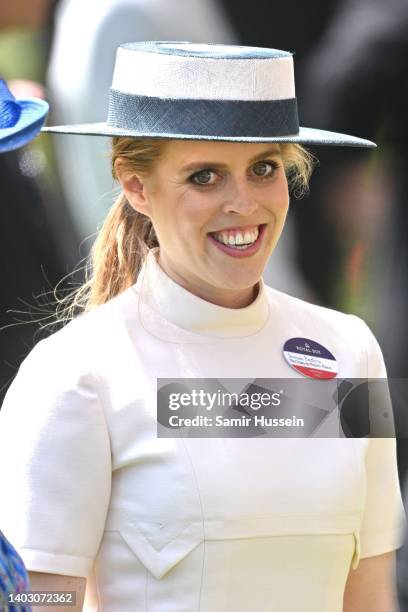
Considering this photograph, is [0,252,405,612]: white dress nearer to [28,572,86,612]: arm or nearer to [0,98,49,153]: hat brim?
[28,572,86,612]: arm

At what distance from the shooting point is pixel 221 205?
2.26 meters

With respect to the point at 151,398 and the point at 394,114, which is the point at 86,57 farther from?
the point at 151,398

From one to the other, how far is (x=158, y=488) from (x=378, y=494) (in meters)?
0.46

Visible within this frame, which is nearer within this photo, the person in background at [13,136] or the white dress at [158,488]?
the person in background at [13,136]

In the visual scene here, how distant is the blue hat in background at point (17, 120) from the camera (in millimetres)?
1745

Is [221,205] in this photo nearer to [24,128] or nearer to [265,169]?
[265,169]

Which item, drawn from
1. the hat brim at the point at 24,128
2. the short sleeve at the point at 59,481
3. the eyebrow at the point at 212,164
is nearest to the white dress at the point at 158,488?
the short sleeve at the point at 59,481

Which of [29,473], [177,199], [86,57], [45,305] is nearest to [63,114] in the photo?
[86,57]

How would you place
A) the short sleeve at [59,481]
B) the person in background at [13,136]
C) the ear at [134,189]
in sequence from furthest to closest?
1. the ear at [134,189]
2. the short sleeve at [59,481]
3. the person in background at [13,136]

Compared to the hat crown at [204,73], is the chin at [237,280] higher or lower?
lower

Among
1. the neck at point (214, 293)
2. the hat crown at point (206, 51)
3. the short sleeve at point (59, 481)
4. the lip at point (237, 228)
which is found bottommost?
the short sleeve at point (59, 481)

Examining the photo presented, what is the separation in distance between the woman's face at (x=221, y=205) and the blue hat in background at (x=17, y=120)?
19.1 inches

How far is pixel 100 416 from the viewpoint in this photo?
221 centimetres

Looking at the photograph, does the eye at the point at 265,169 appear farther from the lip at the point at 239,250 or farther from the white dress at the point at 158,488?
the white dress at the point at 158,488
